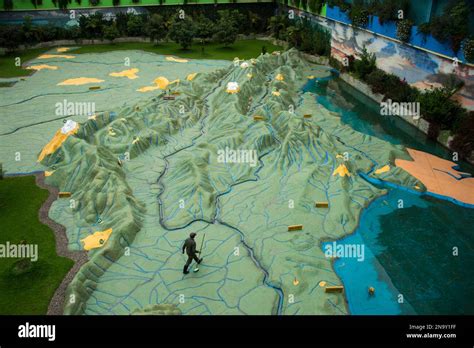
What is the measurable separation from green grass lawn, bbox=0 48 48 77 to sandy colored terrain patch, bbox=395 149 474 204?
25766mm

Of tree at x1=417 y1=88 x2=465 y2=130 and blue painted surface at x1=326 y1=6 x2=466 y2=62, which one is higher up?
blue painted surface at x1=326 y1=6 x2=466 y2=62

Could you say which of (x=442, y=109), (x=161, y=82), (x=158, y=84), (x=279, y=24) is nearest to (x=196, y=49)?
(x=279, y=24)

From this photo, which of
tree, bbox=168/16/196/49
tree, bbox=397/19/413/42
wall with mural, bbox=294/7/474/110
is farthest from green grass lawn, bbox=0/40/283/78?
tree, bbox=397/19/413/42

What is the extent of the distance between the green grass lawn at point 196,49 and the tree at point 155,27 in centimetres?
90

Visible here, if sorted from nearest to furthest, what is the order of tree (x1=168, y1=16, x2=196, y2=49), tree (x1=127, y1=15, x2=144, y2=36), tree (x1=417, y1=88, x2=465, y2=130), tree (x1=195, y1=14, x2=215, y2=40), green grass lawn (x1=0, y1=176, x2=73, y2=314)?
1. green grass lawn (x1=0, y1=176, x2=73, y2=314)
2. tree (x1=417, y1=88, x2=465, y2=130)
3. tree (x1=168, y1=16, x2=196, y2=49)
4. tree (x1=195, y1=14, x2=215, y2=40)
5. tree (x1=127, y1=15, x2=144, y2=36)

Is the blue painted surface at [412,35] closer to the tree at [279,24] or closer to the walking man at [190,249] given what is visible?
the tree at [279,24]

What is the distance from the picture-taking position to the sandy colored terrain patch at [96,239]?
39.8ft

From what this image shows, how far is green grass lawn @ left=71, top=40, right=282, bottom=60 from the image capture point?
3556cm

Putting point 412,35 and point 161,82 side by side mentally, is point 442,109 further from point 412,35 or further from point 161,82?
point 161,82

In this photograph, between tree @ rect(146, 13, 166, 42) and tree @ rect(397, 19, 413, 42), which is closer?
tree @ rect(397, 19, 413, 42)

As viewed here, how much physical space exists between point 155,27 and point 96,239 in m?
→ 29.6

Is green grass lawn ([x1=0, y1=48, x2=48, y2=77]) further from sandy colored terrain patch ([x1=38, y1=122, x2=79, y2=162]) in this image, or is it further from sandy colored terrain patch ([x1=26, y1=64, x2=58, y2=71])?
sandy colored terrain patch ([x1=38, y1=122, x2=79, y2=162])

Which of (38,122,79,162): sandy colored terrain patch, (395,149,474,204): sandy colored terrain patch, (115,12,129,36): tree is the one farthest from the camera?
(115,12,129,36): tree
